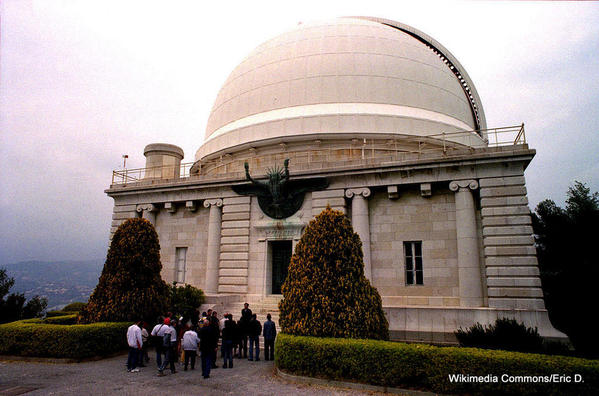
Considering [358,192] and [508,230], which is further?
[358,192]

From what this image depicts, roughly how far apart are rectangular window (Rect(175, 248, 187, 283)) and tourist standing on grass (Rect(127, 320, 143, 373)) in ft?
29.4

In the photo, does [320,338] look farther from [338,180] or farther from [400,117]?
[400,117]

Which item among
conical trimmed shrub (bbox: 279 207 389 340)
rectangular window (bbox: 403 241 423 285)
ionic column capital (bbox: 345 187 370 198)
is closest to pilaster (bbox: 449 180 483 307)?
rectangular window (bbox: 403 241 423 285)

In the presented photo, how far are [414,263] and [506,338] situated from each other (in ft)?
19.4

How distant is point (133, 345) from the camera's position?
39.6 ft

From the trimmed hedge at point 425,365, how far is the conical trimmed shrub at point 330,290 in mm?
716

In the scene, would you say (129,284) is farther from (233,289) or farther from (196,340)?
(233,289)

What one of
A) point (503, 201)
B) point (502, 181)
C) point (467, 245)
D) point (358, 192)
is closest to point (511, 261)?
point (467, 245)

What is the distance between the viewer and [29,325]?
14461 millimetres

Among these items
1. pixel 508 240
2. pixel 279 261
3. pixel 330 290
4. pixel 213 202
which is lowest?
pixel 330 290

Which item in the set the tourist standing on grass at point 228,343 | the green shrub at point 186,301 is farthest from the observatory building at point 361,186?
the tourist standing on grass at point 228,343

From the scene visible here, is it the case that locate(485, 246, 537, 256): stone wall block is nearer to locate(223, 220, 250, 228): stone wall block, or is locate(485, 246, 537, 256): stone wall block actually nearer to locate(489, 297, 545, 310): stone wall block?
locate(489, 297, 545, 310): stone wall block

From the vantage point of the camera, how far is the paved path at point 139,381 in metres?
10.0

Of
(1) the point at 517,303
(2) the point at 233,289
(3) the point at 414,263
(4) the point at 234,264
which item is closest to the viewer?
(1) the point at 517,303
